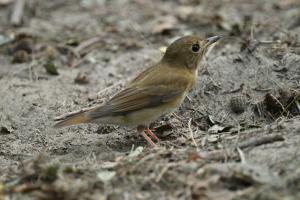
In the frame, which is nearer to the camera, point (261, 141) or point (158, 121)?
point (261, 141)

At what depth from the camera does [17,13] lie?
1071 cm

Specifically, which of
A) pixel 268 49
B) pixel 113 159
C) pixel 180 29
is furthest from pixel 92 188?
pixel 180 29

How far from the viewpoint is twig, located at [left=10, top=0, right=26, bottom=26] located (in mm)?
10422

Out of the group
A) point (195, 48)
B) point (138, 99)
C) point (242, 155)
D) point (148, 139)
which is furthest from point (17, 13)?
point (242, 155)

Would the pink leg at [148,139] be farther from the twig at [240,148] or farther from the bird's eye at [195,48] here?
the bird's eye at [195,48]

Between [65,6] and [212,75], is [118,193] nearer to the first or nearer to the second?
[212,75]

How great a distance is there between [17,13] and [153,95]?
5.30 meters

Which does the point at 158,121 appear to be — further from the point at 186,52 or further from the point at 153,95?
the point at 186,52

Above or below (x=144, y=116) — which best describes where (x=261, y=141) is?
below

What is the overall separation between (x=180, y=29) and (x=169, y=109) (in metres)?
4.13

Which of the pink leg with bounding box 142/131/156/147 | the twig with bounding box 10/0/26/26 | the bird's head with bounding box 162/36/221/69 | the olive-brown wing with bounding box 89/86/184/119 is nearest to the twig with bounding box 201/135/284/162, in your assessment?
the pink leg with bounding box 142/131/156/147

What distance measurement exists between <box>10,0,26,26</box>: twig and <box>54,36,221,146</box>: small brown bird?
15.1 feet

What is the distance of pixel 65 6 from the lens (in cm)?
1160

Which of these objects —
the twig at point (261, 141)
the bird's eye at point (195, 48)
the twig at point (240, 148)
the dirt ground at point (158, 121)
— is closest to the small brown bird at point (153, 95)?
the bird's eye at point (195, 48)
